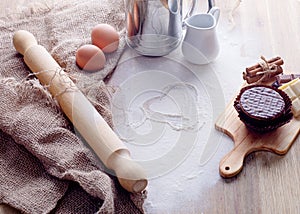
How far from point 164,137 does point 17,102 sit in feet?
0.94

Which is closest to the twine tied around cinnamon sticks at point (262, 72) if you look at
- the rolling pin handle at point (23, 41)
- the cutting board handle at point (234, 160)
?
the cutting board handle at point (234, 160)

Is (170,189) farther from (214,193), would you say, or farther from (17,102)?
(17,102)

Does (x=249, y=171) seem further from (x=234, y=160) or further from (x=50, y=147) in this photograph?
(x=50, y=147)

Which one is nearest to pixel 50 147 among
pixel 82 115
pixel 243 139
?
pixel 82 115

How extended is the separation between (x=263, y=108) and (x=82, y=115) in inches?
12.8

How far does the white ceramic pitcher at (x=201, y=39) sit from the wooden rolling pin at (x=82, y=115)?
263 mm

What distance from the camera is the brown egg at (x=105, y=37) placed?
108 centimetres

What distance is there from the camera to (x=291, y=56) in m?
1.12

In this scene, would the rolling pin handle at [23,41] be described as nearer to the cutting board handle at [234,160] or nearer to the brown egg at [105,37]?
the brown egg at [105,37]

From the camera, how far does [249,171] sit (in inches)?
35.7

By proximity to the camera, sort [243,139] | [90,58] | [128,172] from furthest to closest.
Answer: [90,58] → [243,139] → [128,172]

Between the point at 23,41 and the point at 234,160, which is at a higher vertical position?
the point at 23,41

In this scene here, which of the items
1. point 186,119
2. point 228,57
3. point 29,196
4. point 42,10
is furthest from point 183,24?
point 29,196

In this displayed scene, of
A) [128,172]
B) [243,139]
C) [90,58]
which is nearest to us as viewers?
[128,172]
